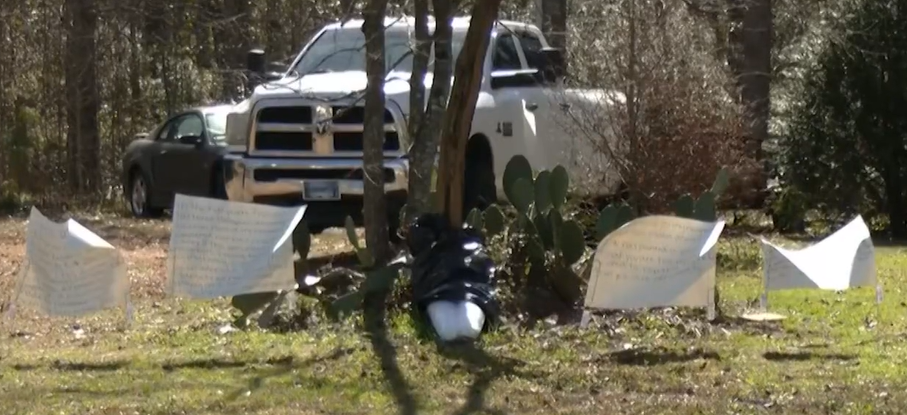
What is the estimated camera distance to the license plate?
39.9ft

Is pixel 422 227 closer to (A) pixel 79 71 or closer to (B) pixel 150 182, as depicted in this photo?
(B) pixel 150 182

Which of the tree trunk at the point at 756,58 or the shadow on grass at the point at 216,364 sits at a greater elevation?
the tree trunk at the point at 756,58

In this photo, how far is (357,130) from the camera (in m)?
12.3

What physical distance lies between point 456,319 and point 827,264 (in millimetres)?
2038

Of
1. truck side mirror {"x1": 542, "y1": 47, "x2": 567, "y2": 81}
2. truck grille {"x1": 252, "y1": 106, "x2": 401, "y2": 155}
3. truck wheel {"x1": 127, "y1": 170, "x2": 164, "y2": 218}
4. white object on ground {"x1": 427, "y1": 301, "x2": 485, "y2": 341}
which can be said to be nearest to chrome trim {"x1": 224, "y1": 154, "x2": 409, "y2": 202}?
truck grille {"x1": 252, "y1": 106, "x2": 401, "y2": 155}

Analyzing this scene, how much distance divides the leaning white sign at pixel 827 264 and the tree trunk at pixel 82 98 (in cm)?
1439

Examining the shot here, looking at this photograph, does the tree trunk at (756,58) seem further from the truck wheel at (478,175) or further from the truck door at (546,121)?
the truck wheel at (478,175)

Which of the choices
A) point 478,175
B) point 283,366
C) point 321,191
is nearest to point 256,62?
point 321,191

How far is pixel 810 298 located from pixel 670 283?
103 inches

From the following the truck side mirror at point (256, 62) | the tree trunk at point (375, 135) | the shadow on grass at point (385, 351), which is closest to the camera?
the shadow on grass at point (385, 351)

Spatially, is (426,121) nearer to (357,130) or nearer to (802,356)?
(357,130)

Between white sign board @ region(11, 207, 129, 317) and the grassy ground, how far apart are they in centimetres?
30

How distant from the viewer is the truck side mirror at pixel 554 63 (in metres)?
12.3

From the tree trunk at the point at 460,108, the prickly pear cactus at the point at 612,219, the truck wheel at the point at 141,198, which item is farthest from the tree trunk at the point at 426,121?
the truck wheel at the point at 141,198
